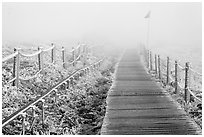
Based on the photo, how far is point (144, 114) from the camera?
10.3m

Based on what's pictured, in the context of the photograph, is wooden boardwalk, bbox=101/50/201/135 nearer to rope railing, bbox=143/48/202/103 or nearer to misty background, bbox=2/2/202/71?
rope railing, bbox=143/48/202/103

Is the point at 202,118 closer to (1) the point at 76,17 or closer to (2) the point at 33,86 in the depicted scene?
(2) the point at 33,86

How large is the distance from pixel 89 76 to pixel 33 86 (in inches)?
214

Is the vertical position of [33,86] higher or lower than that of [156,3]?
lower

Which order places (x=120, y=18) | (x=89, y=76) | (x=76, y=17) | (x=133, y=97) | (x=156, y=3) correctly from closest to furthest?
(x=133, y=97), (x=89, y=76), (x=76, y=17), (x=120, y=18), (x=156, y=3)

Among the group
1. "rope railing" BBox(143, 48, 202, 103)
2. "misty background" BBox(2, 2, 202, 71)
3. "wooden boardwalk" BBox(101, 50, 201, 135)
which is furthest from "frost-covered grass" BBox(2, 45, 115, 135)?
"misty background" BBox(2, 2, 202, 71)

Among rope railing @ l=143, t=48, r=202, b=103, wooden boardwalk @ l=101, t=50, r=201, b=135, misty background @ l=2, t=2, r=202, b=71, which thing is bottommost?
wooden boardwalk @ l=101, t=50, r=201, b=135

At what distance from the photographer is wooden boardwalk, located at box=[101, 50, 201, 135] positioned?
29.2 feet

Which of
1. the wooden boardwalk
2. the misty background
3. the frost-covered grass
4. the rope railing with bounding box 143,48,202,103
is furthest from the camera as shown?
the misty background

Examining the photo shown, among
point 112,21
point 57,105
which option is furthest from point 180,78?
point 112,21

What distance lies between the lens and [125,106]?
11375 mm

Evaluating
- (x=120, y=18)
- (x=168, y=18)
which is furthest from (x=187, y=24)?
(x=120, y=18)

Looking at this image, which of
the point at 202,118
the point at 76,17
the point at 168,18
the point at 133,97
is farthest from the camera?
the point at 168,18

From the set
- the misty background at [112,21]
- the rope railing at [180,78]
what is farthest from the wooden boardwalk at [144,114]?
the misty background at [112,21]
